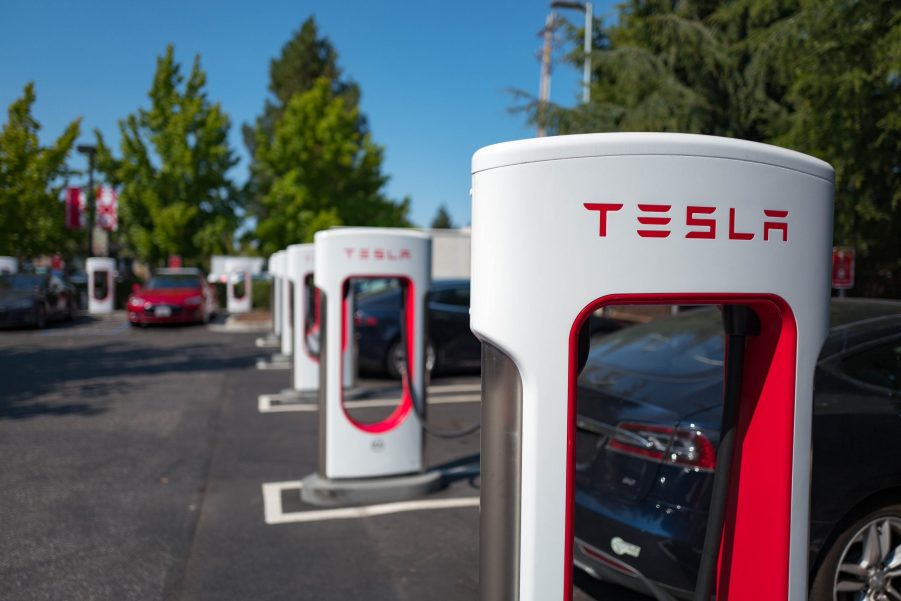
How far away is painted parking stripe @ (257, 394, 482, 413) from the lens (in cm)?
838

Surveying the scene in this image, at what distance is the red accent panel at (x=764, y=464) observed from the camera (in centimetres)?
213

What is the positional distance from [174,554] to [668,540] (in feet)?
8.84

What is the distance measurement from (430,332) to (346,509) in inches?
227

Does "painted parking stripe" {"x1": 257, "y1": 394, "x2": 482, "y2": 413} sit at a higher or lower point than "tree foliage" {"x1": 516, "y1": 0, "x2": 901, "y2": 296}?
lower

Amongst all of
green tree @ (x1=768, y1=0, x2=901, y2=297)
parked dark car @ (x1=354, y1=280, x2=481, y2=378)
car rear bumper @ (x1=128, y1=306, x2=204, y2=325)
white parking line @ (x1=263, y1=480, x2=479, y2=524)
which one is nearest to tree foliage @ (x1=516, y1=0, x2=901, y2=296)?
green tree @ (x1=768, y1=0, x2=901, y2=297)

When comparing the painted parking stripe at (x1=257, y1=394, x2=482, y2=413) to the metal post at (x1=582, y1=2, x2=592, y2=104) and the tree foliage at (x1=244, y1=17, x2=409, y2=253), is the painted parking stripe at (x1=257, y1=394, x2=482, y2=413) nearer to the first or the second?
the metal post at (x1=582, y1=2, x2=592, y2=104)

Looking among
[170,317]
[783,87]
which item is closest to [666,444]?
[783,87]

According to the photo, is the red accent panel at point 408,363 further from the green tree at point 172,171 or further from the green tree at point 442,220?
the green tree at point 442,220

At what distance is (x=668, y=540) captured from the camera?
3.01 metres

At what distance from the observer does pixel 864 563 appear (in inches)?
125

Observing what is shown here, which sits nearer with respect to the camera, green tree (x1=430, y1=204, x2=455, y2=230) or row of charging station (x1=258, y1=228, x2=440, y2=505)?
row of charging station (x1=258, y1=228, x2=440, y2=505)

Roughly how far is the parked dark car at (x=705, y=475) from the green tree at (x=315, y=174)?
27.9 meters

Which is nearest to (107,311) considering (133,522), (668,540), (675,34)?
(675,34)

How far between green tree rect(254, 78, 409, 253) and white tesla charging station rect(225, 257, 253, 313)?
628 centimetres
